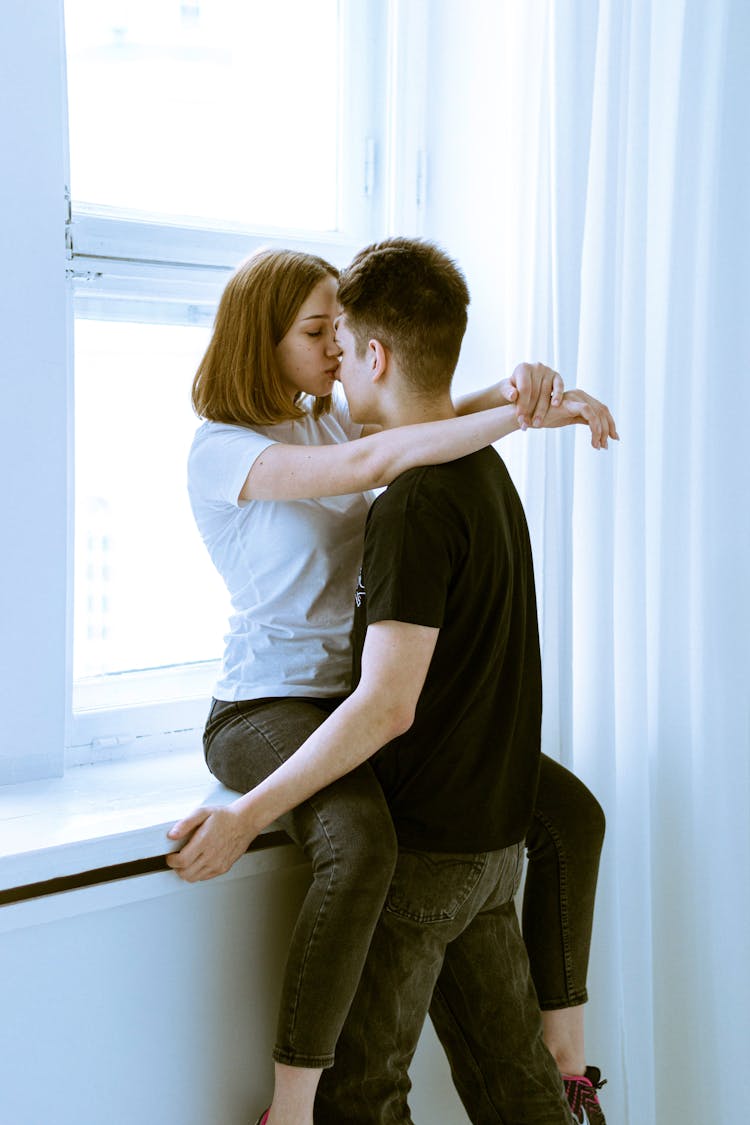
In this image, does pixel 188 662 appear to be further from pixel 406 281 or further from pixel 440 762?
pixel 406 281

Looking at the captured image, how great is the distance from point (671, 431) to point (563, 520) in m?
0.21

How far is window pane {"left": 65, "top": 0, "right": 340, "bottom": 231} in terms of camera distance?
1.58m

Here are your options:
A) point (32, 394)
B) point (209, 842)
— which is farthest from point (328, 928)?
point (32, 394)

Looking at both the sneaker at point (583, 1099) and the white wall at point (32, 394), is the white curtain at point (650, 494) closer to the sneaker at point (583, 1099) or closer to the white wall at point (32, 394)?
the sneaker at point (583, 1099)

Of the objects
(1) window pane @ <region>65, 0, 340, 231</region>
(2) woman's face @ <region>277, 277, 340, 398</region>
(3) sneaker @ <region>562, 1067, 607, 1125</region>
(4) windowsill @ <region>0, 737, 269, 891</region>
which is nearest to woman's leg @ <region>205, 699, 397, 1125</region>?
(4) windowsill @ <region>0, 737, 269, 891</region>

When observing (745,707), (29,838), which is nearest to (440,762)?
(29,838)

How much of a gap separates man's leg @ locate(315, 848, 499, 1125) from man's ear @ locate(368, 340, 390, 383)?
0.58 metres

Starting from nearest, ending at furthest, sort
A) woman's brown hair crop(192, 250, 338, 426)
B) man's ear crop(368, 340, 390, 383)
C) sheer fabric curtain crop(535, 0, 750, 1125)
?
man's ear crop(368, 340, 390, 383) → woman's brown hair crop(192, 250, 338, 426) → sheer fabric curtain crop(535, 0, 750, 1125)

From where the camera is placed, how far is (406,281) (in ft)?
4.22

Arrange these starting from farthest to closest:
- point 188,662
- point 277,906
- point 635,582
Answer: point 188,662 < point 635,582 < point 277,906

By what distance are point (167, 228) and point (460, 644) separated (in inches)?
32.0

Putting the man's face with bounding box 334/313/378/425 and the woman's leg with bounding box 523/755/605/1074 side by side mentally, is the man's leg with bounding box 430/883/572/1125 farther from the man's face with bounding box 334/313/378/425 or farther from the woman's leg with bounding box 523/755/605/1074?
the man's face with bounding box 334/313/378/425

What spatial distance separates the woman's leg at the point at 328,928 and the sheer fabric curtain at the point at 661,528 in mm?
519

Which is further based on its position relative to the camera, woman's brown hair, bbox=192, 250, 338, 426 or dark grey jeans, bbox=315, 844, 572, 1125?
woman's brown hair, bbox=192, 250, 338, 426
